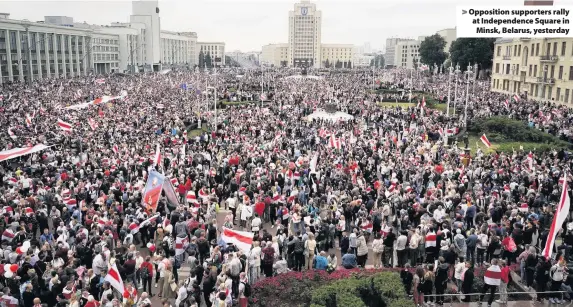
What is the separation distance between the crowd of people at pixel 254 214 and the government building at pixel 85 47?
38.8 m

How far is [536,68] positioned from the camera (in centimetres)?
4856

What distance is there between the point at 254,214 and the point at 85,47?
298 feet

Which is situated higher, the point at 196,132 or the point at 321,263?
the point at 196,132

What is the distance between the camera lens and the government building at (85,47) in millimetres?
68750

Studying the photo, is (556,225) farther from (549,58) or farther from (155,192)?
(549,58)

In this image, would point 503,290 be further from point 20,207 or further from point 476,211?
point 20,207

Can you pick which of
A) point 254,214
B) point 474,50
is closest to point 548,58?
point 474,50

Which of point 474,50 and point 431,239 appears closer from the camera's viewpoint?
point 431,239

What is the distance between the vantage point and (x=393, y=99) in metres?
56.2

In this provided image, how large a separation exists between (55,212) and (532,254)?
42.9ft

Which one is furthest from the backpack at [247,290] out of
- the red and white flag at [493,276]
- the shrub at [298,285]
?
the red and white flag at [493,276]

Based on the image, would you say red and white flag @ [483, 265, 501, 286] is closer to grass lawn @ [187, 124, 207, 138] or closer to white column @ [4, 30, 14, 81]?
grass lawn @ [187, 124, 207, 138]

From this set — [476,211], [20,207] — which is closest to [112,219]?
[20,207]

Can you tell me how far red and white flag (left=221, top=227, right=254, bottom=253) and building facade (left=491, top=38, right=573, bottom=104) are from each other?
39286 mm
